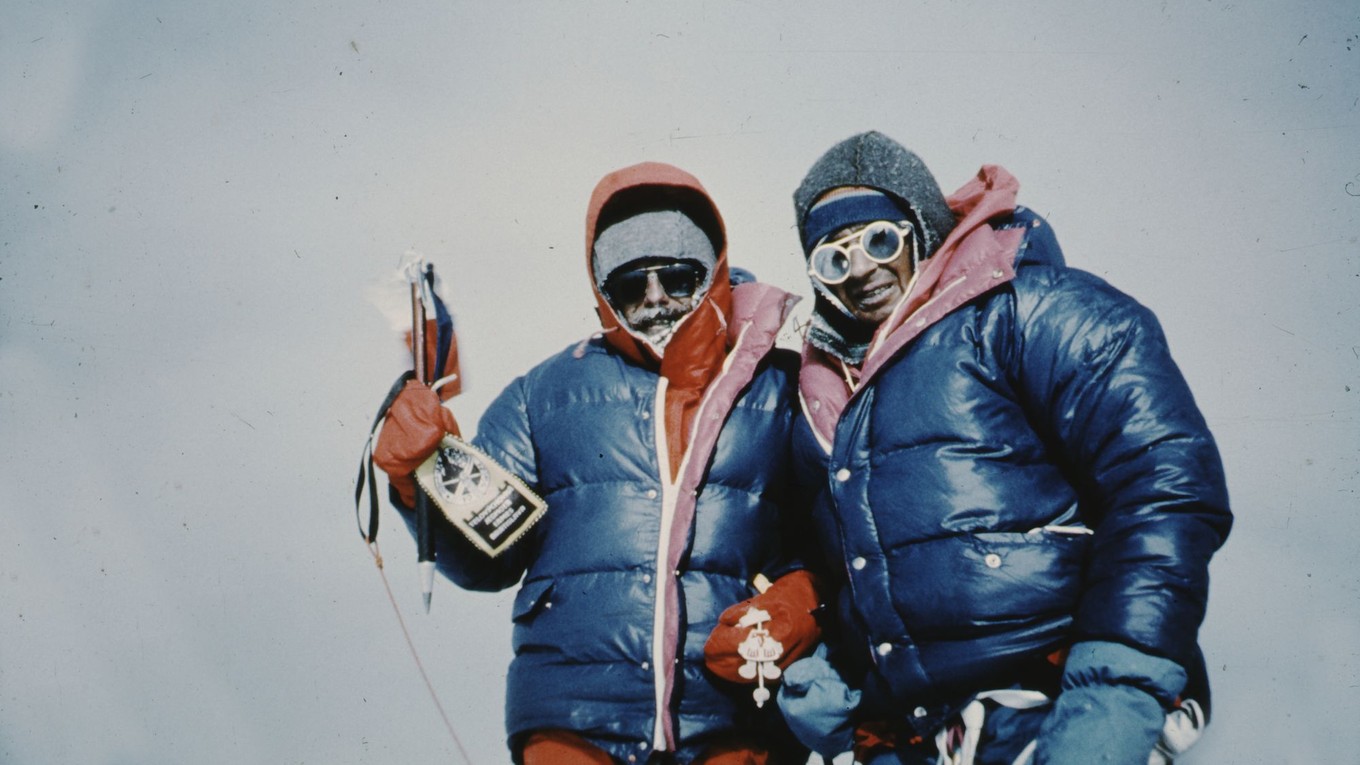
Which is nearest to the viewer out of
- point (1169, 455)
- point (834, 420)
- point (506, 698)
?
point (1169, 455)

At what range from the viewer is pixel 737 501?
3.48 metres

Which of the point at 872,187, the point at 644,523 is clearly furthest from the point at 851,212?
the point at 644,523

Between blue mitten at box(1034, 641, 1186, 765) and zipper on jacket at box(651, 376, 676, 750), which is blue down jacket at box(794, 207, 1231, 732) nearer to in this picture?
blue mitten at box(1034, 641, 1186, 765)

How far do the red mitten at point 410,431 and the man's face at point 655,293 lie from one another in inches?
38.9

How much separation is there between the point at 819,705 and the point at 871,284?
1.59 meters

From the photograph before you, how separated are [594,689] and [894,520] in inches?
52.8

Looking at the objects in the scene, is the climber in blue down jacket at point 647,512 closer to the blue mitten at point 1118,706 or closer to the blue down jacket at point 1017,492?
the blue down jacket at point 1017,492

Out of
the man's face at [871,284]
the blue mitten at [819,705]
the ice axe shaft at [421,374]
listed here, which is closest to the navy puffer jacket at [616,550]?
the ice axe shaft at [421,374]

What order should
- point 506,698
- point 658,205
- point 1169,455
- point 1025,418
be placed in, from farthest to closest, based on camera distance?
1. point 658,205
2. point 506,698
3. point 1025,418
4. point 1169,455

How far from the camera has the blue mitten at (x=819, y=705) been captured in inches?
119

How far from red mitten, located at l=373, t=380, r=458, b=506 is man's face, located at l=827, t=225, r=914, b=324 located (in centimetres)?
166

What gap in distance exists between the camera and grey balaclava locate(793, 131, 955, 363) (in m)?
3.46

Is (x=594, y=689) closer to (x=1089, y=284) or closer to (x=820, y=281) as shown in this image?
(x=820, y=281)

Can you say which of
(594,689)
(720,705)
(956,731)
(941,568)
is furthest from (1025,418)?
(594,689)
